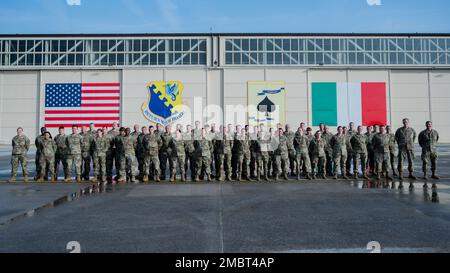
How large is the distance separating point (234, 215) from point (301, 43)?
26.4 m

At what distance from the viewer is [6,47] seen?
29.3 meters

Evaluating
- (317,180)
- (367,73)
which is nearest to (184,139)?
(317,180)

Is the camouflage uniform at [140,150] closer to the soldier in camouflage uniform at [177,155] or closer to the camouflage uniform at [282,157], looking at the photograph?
the soldier in camouflage uniform at [177,155]

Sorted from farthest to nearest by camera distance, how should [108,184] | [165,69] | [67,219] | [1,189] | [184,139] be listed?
[165,69]
[184,139]
[108,184]
[1,189]
[67,219]

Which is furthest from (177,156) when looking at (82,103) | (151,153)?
(82,103)

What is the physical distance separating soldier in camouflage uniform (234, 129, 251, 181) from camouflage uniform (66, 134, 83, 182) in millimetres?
5231

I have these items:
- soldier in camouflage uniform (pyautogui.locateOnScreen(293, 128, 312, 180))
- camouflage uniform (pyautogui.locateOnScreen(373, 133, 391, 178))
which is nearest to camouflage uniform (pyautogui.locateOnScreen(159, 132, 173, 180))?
soldier in camouflage uniform (pyautogui.locateOnScreen(293, 128, 312, 180))

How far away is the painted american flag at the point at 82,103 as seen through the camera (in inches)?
1101

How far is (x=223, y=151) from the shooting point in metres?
10.8

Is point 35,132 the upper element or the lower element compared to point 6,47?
lower

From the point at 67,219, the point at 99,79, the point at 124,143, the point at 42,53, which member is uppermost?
the point at 42,53

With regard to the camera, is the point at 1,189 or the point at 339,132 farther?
the point at 339,132

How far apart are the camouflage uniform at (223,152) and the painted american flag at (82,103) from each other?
19.8 metres

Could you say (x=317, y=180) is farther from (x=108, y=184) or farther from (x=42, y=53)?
(x=42, y=53)
